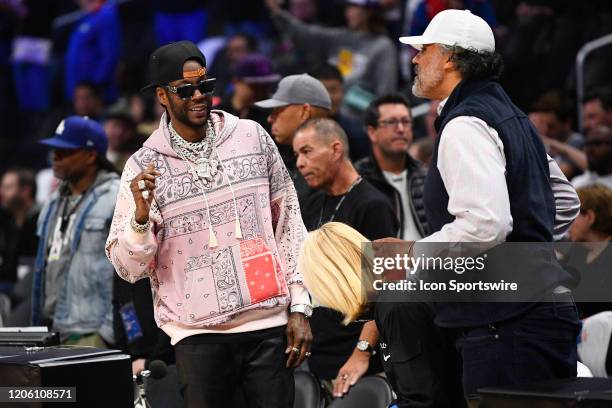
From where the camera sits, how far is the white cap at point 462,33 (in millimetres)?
4797

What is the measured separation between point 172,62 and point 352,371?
1776mm

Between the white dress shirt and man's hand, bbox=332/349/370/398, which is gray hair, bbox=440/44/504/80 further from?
man's hand, bbox=332/349/370/398

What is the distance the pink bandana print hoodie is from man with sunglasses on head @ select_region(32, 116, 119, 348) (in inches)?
81.6

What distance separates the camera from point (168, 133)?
535 centimetres

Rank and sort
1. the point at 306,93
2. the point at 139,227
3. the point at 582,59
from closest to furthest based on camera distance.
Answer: the point at 139,227 < the point at 306,93 < the point at 582,59

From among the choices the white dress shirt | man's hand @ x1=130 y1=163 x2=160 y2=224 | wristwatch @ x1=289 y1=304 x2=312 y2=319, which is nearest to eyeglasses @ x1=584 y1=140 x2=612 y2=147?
wristwatch @ x1=289 y1=304 x2=312 y2=319

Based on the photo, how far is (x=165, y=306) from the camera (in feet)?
17.3

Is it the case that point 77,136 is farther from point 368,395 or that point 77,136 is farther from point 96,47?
point 96,47

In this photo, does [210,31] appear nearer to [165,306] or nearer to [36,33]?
[36,33]

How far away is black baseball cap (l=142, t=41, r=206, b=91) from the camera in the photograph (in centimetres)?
535

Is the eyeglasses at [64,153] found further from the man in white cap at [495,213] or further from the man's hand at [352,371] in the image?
the man in white cap at [495,213]

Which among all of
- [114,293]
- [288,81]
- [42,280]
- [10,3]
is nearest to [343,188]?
[288,81]

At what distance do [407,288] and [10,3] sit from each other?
32.9 feet

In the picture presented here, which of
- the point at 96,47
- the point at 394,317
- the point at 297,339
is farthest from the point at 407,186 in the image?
the point at 96,47
